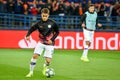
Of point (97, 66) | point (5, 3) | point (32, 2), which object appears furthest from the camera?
point (32, 2)

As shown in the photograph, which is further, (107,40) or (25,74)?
(107,40)

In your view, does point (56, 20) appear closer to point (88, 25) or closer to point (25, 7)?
point (25, 7)

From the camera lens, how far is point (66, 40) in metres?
26.0

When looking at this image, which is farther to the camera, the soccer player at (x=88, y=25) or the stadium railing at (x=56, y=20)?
the stadium railing at (x=56, y=20)

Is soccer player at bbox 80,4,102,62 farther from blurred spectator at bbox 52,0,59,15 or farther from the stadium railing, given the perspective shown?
the stadium railing

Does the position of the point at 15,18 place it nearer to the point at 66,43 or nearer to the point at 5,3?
the point at 5,3

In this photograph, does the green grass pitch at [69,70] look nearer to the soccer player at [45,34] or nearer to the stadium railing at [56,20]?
the soccer player at [45,34]

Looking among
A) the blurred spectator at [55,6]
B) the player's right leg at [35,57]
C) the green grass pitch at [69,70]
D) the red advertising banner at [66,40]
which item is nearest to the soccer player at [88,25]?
the green grass pitch at [69,70]

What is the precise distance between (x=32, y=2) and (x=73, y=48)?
13.2ft

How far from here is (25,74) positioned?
13.9 metres

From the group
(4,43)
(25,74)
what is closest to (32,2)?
(4,43)

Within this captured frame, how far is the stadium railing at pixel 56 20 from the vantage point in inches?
1011

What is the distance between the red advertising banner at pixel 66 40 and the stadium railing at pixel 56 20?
16.2 inches

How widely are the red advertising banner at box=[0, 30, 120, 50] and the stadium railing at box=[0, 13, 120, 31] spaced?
0.41m
